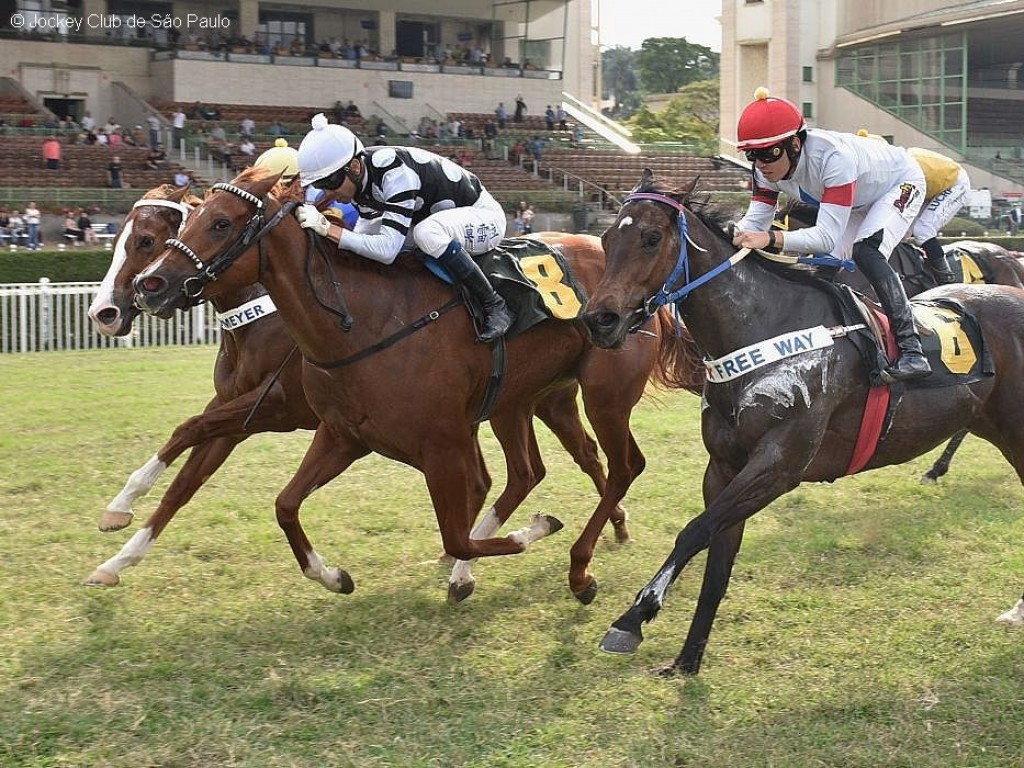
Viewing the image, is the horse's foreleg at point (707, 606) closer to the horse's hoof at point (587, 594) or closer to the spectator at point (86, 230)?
the horse's hoof at point (587, 594)

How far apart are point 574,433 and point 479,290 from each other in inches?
62.7

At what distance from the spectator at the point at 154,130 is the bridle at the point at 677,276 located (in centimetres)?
2550

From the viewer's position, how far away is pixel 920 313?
17.4 feet

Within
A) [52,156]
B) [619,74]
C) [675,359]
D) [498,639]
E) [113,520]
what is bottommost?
[498,639]

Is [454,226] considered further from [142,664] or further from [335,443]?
[142,664]

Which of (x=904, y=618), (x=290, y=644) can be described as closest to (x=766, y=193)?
(x=904, y=618)

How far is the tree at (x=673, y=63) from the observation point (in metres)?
85.6

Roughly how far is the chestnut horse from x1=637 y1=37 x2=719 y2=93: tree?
83.2 m

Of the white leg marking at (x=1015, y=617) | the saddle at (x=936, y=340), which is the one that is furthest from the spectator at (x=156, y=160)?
the white leg marking at (x=1015, y=617)

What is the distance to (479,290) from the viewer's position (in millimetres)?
5355

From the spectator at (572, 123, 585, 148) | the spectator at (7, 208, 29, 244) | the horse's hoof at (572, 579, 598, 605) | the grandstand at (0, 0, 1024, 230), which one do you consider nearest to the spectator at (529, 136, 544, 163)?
the grandstand at (0, 0, 1024, 230)

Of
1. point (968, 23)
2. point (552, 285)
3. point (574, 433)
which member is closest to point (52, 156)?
point (574, 433)

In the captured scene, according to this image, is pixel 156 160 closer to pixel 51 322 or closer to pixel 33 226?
pixel 33 226

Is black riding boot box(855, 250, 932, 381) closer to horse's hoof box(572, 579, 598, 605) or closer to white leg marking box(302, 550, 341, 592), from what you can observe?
horse's hoof box(572, 579, 598, 605)
